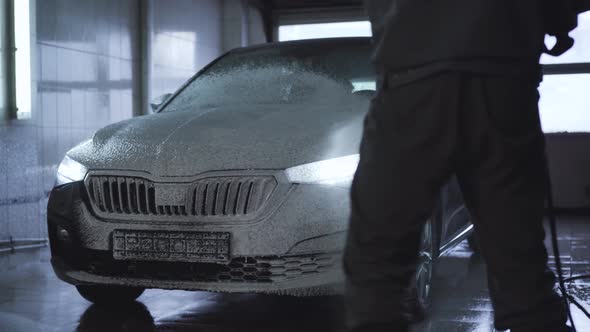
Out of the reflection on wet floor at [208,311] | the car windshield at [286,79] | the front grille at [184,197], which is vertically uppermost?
the car windshield at [286,79]

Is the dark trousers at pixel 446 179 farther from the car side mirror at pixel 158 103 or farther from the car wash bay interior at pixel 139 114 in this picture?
the car side mirror at pixel 158 103

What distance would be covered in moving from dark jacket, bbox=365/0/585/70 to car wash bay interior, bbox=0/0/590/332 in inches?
85.9

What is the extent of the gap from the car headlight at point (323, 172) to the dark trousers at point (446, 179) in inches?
62.4

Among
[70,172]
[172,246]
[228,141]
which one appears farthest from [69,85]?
[172,246]

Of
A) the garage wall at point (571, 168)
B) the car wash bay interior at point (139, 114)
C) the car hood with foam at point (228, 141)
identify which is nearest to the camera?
the car hood with foam at point (228, 141)

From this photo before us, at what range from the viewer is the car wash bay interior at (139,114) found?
13.1 feet

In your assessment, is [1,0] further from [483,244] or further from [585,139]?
[585,139]

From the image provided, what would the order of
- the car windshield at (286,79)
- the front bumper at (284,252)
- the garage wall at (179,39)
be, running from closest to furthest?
the front bumper at (284,252) → the car windshield at (286,79) → the garage wall at (179,39)

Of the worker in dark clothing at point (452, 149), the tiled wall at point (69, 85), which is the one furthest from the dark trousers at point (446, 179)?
the tiled wall at point (69, 85)

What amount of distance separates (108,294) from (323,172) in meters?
1.50

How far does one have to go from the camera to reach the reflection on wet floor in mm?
3717

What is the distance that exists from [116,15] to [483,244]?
290 inches

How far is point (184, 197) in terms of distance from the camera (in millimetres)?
3439

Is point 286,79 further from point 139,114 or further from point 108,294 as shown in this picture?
point 139,114
